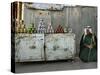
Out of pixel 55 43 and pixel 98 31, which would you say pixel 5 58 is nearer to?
pixel 55 43

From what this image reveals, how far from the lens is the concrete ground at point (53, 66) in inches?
95.0

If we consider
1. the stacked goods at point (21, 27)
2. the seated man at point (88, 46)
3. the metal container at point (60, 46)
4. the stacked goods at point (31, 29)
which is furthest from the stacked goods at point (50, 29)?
the seated man at point (88, 46)

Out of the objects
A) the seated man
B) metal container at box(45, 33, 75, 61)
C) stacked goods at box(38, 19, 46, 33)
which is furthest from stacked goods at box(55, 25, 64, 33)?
the seated man

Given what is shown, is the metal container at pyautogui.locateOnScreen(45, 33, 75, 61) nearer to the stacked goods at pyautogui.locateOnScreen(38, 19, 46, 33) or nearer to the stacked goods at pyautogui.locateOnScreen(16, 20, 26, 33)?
the stacked goods at pyautogui.locateOnScreen(38, 19, 46, 33)

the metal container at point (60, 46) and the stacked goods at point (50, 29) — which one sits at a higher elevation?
the stacked goods at point (50, 29)

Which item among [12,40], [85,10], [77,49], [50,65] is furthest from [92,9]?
[12,40]

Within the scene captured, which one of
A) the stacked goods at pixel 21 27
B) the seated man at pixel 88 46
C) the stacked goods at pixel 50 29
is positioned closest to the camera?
the stacked goods at pixel 21 27

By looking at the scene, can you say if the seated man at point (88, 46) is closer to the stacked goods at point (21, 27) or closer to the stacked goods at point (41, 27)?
the stacked goods at point (41, 27)

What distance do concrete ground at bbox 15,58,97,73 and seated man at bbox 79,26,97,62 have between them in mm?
59

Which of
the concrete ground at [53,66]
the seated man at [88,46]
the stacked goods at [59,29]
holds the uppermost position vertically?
the stacked goods at [59,29]

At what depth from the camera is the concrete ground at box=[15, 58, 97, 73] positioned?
2414 millimetres

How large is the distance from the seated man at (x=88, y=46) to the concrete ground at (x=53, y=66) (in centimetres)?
6

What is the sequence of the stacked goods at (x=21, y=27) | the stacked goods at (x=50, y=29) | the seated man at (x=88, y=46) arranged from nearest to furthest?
the stacked goods at (x=21, y=27)
the stacked goods at (x=50, y=29)
the seated man at (x=88, y=46)

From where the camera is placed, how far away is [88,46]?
2678 millimetres
